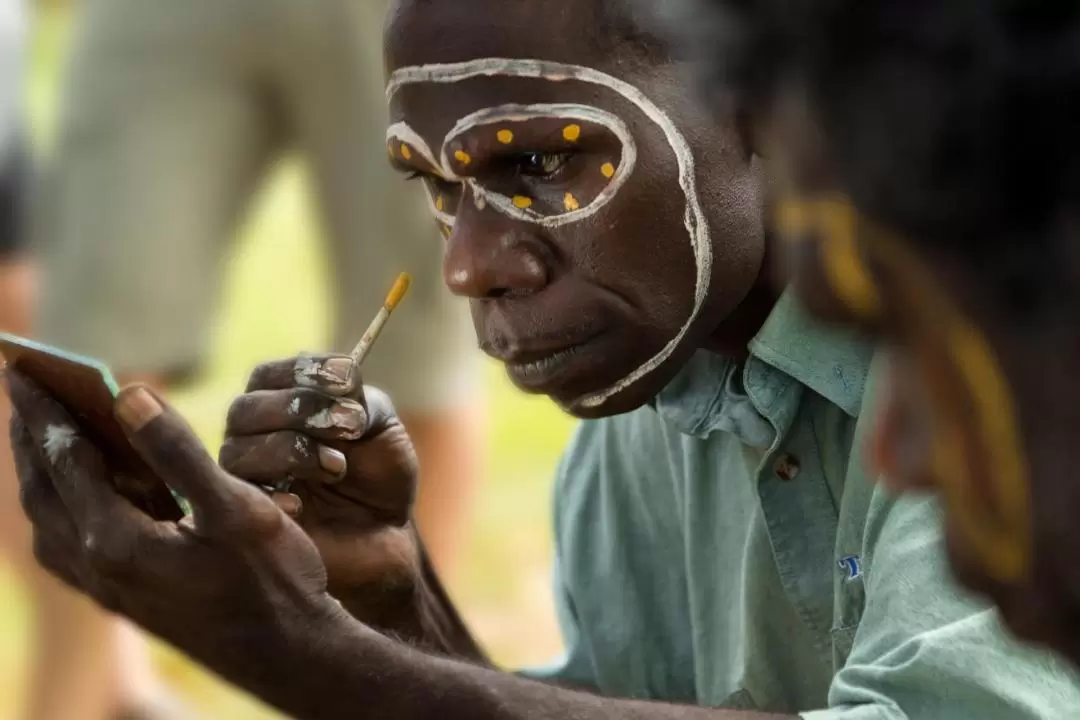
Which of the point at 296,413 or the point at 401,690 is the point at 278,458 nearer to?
the point at 296,413

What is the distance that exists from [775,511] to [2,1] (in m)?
1.89

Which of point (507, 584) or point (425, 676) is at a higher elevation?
point (425, 676)

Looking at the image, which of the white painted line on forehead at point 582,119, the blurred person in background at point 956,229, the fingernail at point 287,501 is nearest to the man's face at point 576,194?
the white painted line on forehead at point 582,119

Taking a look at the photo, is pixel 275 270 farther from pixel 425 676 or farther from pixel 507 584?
pixel 425 676

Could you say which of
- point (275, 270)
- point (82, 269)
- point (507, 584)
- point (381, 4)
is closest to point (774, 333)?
point (381, 4)

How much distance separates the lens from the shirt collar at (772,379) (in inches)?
59.8

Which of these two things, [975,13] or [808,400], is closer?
[975,13]

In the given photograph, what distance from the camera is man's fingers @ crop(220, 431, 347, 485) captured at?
1.52m

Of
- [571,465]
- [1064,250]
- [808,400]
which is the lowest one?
[571,465]

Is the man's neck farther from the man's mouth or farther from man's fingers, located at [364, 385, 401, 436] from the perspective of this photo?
man's fingers, located at [364, 385, 401, 436]

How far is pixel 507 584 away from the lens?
11.7ft

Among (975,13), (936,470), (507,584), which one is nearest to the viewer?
(975,13)

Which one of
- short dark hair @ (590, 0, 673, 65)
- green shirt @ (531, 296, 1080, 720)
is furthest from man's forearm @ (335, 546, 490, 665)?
short dark hair @ (590, 0, 673, 65)

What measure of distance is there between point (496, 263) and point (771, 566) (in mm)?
427
